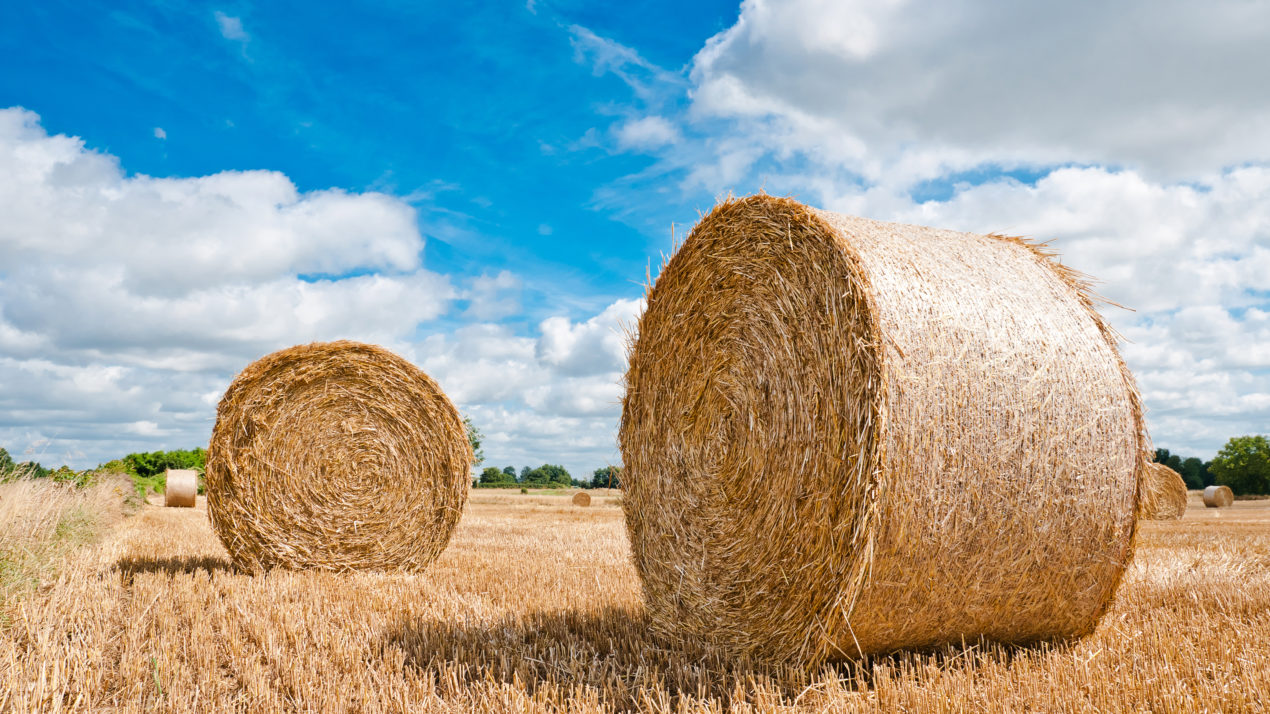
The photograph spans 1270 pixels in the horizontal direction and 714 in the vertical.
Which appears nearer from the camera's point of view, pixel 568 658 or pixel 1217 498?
pixel 568 658

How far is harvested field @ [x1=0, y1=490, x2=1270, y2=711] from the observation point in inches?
140

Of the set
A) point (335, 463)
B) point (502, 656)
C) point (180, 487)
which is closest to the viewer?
point (502, 656)

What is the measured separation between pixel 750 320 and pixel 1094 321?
81.6 inches

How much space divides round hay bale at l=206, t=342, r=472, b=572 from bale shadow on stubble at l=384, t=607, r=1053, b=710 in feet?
9.93

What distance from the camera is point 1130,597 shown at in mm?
5781

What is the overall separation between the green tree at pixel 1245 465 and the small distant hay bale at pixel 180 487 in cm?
5287

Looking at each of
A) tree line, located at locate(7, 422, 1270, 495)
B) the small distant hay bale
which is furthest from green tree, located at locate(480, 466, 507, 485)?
the small distant hay bale

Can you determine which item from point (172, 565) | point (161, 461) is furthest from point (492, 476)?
point (172, 565)

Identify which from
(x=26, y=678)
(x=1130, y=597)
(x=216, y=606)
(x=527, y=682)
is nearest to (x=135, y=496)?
(x=216, y=606)

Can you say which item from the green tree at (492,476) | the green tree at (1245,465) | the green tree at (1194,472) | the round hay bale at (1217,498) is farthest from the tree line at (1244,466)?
the green tree at (492,476)

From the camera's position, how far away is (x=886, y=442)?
3.65m

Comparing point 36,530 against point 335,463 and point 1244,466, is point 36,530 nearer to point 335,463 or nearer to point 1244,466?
point 335,463

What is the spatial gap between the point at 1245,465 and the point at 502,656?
56524mm

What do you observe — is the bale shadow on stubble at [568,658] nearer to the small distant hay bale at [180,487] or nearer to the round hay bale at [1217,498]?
the small distant hay bale at [180,487]
